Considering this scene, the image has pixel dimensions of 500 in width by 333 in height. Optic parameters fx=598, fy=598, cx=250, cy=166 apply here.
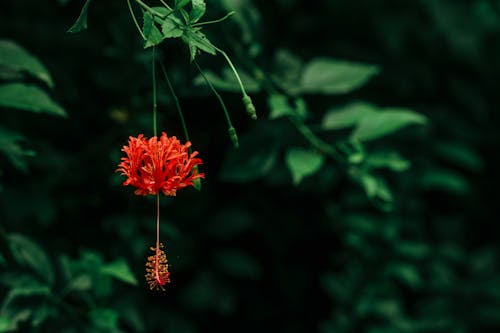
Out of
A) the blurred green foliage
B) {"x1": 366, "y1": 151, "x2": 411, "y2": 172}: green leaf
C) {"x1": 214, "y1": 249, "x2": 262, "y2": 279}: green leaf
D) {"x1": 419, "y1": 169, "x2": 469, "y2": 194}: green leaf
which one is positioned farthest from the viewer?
{"x1": 419, "y1": 169, "x2": 469, "y2": 194}: green leaf

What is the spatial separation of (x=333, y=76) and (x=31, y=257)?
116cm

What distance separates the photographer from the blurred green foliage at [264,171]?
73.4 inches

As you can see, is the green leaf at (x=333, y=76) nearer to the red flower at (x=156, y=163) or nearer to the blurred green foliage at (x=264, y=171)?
the blurred green foliage at (x=264, y=171)

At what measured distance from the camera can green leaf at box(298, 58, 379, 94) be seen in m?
2.03

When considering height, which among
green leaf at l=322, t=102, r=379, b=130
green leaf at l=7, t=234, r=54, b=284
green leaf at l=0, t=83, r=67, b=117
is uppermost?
green leaf at l=322, t=102, r=379, b=130

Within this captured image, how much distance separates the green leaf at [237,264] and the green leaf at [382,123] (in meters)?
0.70

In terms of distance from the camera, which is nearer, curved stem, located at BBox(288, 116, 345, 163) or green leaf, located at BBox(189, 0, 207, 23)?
green leaf, located at BBox(189, 0, 207, 23)

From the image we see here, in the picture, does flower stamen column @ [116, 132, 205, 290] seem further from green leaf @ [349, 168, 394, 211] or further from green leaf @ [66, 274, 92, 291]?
green leaf @ [349, 168, 394, 211]

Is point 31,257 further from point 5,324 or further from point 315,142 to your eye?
point 315,142

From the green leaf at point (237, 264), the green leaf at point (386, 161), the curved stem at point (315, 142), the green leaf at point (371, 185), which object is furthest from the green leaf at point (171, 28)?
the green leaf at point (237, 264)

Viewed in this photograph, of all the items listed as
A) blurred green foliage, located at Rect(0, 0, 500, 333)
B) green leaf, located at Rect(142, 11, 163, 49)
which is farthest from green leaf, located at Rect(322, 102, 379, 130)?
green leaf, located at Rect(142, 11, 163, 49)

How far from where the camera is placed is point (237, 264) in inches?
94.0

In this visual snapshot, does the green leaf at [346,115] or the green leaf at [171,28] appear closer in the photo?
the green leaf at [171,28]

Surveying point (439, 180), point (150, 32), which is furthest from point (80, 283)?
point (439, 180)
